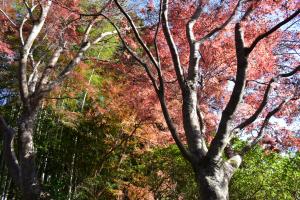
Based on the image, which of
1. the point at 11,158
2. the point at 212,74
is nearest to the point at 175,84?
the point at 212,74

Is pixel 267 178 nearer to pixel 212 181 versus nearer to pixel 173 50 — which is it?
pixel 212 181

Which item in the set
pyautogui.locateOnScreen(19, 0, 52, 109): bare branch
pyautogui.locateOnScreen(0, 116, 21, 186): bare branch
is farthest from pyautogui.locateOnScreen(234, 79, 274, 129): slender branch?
pyautogui.locateOnScreen(19, 0, 52, 109): bare branch

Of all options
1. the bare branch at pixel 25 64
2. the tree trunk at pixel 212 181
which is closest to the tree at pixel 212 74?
the tree trunk at pixel 212 181

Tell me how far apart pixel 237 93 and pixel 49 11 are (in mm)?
6532

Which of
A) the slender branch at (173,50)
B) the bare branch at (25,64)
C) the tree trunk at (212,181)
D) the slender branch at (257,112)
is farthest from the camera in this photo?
the bare branch at (25,64)

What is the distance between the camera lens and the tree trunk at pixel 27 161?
22.6 feet

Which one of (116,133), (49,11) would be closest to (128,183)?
(116,133)

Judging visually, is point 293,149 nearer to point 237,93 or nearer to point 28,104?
point 237,93

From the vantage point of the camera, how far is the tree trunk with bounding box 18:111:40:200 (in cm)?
690

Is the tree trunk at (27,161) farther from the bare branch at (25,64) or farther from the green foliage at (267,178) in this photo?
the green foliage at (267,178)

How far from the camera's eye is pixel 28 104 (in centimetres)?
768

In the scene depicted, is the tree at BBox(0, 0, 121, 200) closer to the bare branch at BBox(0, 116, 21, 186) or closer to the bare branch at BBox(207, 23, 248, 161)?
the bare branch at BBox(0, 116, 21, 186)

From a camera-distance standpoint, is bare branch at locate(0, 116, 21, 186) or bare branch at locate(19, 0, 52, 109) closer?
bare branch at locate(0, 116, 21, 186)

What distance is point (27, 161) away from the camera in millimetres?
7105
